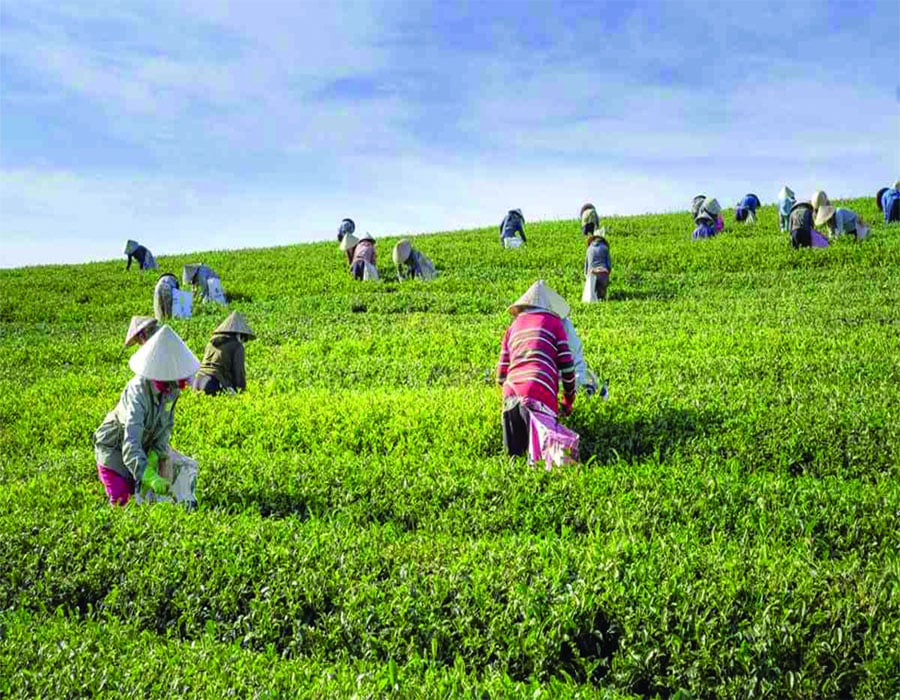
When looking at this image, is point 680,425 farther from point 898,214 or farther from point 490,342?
point 898,214

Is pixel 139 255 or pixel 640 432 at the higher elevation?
pixel 139 255

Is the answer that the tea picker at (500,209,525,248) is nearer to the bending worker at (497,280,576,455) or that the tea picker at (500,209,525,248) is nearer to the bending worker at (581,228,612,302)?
the bending worker at (581,228,612,302)

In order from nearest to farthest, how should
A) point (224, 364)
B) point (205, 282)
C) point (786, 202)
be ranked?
point (224, 364) → point (205, 282) → point (786, 202)

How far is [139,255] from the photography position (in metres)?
33.8

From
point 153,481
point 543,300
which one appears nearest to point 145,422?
point 153,481

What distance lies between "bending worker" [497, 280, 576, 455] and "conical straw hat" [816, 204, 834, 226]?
68.9 feet

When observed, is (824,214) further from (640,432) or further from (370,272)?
(640,432)

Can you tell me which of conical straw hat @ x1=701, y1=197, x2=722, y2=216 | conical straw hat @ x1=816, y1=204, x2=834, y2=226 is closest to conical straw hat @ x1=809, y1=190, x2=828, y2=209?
conical straw hat @ x1=816, y1=204, x2=834, y2=226

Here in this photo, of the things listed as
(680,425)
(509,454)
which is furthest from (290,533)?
(680,425)

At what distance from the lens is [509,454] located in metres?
8.73

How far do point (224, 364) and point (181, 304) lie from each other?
1059 cm

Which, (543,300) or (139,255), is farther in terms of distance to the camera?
(139,255)

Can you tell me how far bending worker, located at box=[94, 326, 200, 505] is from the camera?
748 centimetres

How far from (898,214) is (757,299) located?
45.6 feet
